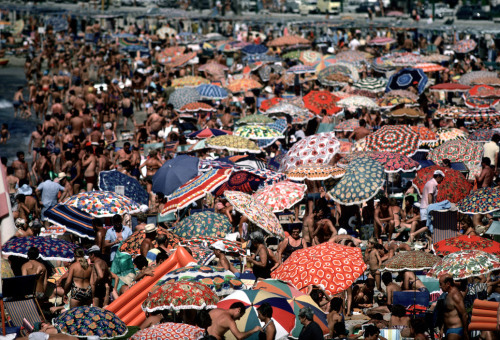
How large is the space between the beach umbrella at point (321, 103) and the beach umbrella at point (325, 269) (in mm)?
10243

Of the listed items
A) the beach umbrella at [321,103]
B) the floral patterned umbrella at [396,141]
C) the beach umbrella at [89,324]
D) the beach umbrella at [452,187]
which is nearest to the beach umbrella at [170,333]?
the beach umbrella at [89,324]

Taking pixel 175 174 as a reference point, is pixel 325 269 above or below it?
above

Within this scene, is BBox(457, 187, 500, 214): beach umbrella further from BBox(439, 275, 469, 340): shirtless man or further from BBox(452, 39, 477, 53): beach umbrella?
BBox(452, 39, 477, 53): beach umbrella

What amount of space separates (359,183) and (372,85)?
10471mm

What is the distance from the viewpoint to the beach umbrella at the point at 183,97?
67.6 ft

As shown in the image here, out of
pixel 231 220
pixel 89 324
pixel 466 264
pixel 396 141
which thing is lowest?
pixel 231 220

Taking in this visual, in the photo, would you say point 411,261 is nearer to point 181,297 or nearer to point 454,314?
point 454,314

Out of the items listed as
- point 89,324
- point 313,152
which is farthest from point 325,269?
point 313,152

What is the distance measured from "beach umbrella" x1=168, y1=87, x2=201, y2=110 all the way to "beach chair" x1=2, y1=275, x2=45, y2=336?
12797mm

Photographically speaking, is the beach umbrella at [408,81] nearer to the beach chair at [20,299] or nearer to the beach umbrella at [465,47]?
the beach umbrella at [465,47]

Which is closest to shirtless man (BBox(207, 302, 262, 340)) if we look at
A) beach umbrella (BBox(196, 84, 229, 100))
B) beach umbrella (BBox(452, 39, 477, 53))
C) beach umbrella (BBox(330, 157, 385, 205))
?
beach umbrella (BBox(330, 157, 385, 205))

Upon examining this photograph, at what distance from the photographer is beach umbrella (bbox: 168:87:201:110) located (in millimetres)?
20609

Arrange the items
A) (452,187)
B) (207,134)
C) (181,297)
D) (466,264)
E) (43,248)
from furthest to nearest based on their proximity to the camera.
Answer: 1. (207,134)
2. (452,187)
3. (43,248)
4. (466,264)
5. (181,297)

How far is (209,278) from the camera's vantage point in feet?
27.9
